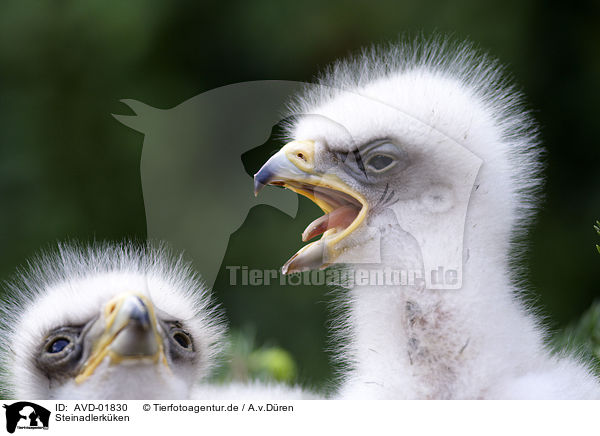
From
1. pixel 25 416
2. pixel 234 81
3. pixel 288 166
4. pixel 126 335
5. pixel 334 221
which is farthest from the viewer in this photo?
pixel 234 81

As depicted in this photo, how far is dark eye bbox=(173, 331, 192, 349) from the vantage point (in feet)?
5.51

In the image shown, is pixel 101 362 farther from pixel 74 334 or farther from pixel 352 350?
pixel 352 350

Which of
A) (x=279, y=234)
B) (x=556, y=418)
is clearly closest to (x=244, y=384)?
(x=556, y=418)

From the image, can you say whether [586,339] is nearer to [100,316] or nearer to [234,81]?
[100,316]

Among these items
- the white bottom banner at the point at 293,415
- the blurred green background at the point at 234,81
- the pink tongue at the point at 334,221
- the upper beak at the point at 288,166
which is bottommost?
the white bottom banner at the point at 293,415

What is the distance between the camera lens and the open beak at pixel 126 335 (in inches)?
58.9

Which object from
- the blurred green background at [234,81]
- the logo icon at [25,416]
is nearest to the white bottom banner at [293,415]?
the logo icon at [25,416]

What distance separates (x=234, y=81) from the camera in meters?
3.25

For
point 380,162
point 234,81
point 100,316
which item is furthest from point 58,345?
point 234,81

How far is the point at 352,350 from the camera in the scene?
1.89m

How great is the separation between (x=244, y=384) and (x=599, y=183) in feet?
5.54

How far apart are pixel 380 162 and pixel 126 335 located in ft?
2.07

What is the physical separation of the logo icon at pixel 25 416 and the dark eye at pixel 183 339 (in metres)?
0.27

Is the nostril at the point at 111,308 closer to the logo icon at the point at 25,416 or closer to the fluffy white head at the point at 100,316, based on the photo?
the fluffy white head at the point at 100,316
